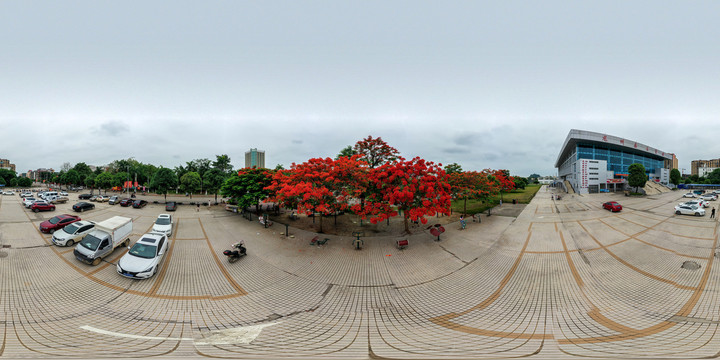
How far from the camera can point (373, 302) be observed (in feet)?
22.2

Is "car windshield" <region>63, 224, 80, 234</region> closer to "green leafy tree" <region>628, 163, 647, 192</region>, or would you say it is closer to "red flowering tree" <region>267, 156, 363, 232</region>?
"red flowering tree" <region>267, 156, 363, 232</region>

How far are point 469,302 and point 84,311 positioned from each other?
10.5 metres

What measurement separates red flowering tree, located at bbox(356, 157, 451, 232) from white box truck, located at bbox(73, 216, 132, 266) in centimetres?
1078

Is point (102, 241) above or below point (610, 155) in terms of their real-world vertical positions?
below

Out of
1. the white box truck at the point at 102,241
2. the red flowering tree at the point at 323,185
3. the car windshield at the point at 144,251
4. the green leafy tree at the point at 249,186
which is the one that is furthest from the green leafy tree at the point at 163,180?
the car windshield at the point at 144,251

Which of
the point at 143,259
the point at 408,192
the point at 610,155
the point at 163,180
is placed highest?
the point at 610,155

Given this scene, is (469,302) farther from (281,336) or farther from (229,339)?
(229,339)

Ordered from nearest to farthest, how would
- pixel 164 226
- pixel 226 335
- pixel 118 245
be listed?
pixel 226 335
pixel 118 245
pixel 164 226

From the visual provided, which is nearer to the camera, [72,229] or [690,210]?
[72,229]

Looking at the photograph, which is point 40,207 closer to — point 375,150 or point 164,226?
point 164,226

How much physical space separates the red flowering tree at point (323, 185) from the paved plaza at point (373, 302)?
2365 millimetres

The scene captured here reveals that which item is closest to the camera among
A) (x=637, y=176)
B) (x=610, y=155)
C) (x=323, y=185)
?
(x=323, y=185)

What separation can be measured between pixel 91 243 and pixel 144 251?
273 cm

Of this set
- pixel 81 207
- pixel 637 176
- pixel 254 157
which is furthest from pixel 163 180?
pixel 637 176
